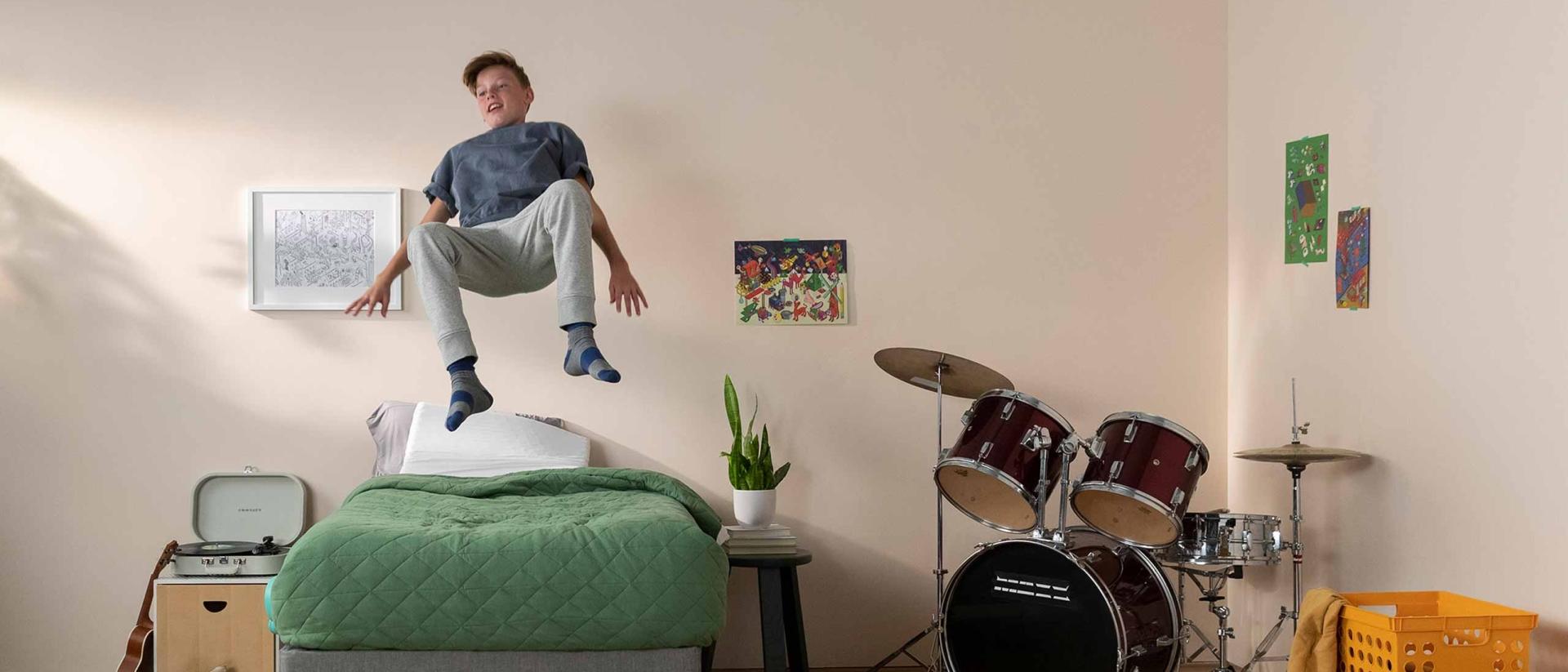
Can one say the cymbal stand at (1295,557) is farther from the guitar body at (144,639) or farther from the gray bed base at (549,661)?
the guitar body at (144,639)

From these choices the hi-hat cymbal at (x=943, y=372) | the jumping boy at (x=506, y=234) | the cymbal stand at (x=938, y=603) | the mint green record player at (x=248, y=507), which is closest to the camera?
the jumping boy at (x=506, y=234)

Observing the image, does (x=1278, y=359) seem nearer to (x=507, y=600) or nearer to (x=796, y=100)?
(x=796, y=100)

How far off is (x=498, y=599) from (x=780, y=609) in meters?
1.00

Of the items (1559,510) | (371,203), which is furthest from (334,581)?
(1559,510)

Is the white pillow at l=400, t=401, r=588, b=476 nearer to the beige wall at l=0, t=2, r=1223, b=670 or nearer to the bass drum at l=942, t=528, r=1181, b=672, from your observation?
the beige wall at l=0, t=2, r=1223, b=670

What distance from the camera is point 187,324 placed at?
417 centimetres

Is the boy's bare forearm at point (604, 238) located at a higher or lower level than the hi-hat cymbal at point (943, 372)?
higher

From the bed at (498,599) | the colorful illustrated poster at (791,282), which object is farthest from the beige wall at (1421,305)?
the bed at (498,599)

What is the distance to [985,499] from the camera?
3.63 metres

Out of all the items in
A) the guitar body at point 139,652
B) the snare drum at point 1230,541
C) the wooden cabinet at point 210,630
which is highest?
the snare drum at point 1230,541

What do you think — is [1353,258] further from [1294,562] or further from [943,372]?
[943,372]

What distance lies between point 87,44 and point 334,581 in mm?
2522

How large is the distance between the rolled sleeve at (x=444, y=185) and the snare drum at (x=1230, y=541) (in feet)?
7.96

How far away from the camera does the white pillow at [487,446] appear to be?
393cm
